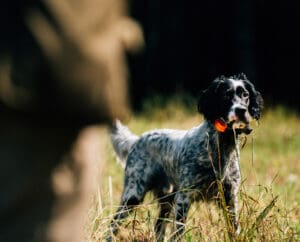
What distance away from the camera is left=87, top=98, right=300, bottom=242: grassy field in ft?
12.7

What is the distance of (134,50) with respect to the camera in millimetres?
1465

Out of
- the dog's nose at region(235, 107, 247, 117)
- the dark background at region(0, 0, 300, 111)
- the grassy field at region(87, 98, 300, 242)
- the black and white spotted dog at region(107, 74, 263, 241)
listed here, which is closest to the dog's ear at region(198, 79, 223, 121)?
the black and white spotted dog at region(107, 74, 263, 241)

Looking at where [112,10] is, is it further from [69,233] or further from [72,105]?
[69,233]

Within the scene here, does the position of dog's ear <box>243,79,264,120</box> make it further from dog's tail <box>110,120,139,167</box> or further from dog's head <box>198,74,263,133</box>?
dog's tail <box>110,120,139,167</box>

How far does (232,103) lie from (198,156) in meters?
0.47

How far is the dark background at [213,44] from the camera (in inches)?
712

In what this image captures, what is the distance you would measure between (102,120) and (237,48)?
1717cm

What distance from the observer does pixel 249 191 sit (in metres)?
5.45

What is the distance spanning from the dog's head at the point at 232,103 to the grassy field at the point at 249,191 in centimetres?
20

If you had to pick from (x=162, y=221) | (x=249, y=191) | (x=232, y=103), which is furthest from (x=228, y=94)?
(x=162, y=221)

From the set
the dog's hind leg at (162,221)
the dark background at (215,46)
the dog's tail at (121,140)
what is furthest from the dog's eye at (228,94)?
the dark background at (215,46)

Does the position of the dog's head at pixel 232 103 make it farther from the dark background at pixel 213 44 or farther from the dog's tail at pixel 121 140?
the dark background at pixel 213 44

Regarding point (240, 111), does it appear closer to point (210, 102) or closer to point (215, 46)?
point (210, 102)

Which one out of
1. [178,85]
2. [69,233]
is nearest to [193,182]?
[69,233]
